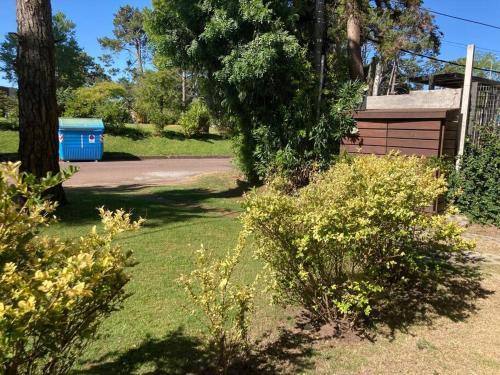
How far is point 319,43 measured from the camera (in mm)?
10734

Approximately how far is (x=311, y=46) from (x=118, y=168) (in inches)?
422

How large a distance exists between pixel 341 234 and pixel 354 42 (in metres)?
10.6

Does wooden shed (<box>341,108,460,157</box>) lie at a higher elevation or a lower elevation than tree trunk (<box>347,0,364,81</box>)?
lower

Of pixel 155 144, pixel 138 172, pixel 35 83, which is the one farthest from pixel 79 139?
pixel 35 83

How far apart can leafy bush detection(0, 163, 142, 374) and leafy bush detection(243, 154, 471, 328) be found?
49.0 inches

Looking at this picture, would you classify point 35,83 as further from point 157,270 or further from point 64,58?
point 64,58

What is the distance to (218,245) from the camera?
246 inches

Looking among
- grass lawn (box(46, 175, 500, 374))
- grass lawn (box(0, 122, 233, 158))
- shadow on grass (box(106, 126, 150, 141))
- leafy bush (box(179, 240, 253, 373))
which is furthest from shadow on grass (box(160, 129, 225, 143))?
leafy bush (box(179, 240, 253, 373))

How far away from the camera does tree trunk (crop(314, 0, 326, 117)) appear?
10.6 metres

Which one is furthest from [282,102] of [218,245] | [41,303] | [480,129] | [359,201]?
[41,303]

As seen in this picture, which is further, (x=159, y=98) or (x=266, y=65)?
(x=159, y=98)

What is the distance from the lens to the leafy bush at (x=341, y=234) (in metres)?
3.06

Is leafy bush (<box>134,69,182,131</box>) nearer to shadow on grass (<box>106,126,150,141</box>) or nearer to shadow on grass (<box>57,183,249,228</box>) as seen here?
shadow on grass (<box>106,126,150,141</box>)

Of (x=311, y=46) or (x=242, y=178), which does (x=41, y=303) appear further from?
(x=242, y=178)
